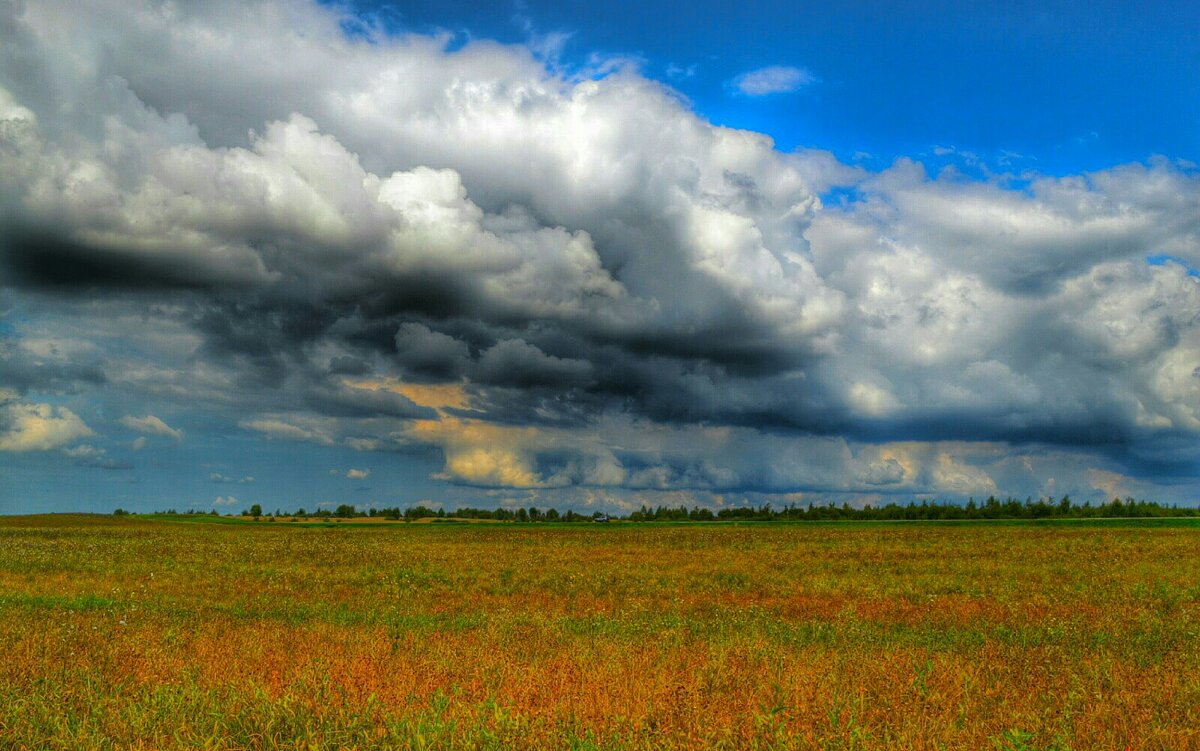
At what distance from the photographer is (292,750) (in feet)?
25.5

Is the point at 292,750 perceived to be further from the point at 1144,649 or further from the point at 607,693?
the point at 1144,649

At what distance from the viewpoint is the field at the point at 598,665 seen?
8.28 meters

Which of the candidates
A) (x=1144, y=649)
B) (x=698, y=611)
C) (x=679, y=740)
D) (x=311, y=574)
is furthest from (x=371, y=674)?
(x=311, y=574)

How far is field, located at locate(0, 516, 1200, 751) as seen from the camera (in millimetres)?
8281

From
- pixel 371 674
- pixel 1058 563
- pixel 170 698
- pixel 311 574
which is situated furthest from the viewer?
pixel 1058 563

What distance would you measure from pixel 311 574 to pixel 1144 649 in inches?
1167

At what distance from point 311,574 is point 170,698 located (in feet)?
78.0

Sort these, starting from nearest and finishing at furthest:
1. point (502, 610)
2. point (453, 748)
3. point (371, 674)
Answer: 1. point (453, 748)
2. point (371, 674)
3. point (502, 610)

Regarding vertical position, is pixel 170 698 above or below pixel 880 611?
above

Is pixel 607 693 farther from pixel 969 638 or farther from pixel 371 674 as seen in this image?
pixel 969 638

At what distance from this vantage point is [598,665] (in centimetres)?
1170

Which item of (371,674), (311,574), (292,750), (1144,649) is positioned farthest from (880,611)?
(311,574)

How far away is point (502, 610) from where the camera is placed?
20000 mm

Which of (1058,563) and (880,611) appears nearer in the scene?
(880,611)
